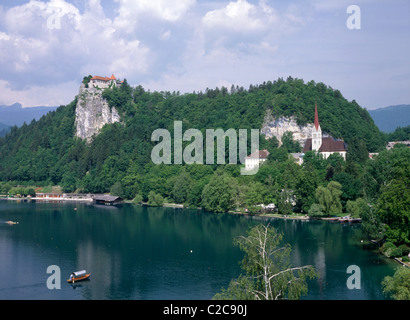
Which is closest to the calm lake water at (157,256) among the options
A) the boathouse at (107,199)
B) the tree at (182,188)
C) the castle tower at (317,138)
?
the tree at (182,188)

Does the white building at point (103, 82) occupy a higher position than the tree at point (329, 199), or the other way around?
the white building at point (103, 82)

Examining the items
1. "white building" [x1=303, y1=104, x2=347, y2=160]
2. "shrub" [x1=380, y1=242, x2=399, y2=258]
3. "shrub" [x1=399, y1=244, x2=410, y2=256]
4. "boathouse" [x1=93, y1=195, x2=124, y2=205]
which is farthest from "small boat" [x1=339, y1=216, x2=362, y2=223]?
"boathouse" [x1=93, y1=195, x2=124, y2=205]

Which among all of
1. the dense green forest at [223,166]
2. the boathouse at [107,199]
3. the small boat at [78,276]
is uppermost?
the dense green forest at [223,166]

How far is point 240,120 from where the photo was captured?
90125mm

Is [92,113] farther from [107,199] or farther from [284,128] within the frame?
[284,128]

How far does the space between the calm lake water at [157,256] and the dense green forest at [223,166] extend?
450 cm

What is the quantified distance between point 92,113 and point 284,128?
5158cm

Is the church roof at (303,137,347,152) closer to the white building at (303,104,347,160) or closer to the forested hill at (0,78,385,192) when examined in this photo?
the white building at (303,104,347,160)

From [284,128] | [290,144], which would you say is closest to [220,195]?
[290,144]

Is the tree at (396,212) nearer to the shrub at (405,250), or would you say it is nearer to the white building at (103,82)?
the shrub at (405,250)

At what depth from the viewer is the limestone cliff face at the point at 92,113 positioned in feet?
364

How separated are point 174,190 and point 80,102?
5513cm

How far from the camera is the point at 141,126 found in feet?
325
